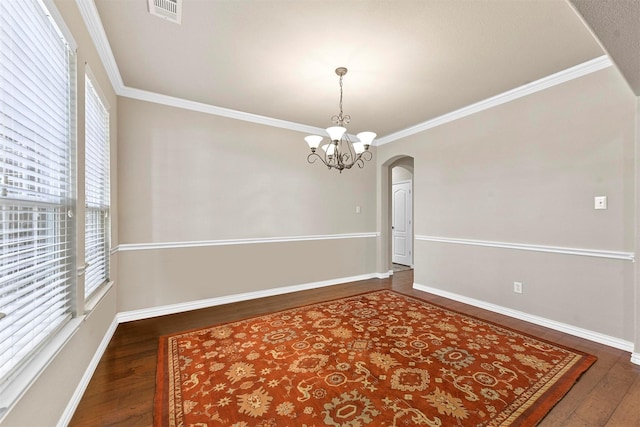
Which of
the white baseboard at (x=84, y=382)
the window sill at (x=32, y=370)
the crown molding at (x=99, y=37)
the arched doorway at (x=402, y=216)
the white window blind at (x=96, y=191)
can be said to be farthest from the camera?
the arched doorway at (x=402, y=216)

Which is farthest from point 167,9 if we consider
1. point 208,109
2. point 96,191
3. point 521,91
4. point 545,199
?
point 545,199

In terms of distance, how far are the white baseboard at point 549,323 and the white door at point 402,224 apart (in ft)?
8.37

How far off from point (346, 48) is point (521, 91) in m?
2.25

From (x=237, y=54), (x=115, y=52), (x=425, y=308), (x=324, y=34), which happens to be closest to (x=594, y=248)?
(x=425, y=308)

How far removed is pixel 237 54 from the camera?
257 centimetres

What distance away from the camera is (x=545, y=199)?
310 cm

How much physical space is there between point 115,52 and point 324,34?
193 cm

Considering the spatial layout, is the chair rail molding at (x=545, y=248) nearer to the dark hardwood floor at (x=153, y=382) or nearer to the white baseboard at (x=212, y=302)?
the dark hardwood floor at (x=153, y=382)

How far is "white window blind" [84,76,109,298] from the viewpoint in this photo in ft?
7.22

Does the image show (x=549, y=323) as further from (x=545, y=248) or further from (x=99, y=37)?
(x=99, y=37)

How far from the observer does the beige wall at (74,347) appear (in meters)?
1.27

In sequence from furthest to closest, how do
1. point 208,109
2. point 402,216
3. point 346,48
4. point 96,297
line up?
1. point 402,216
2. point 208,109
3. point 346,48
4. point 96,297

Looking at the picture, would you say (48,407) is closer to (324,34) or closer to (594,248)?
(324,34)

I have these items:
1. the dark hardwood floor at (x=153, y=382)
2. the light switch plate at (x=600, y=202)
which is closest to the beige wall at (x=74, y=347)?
the dark hardwood floor at (x=153, y=382)
